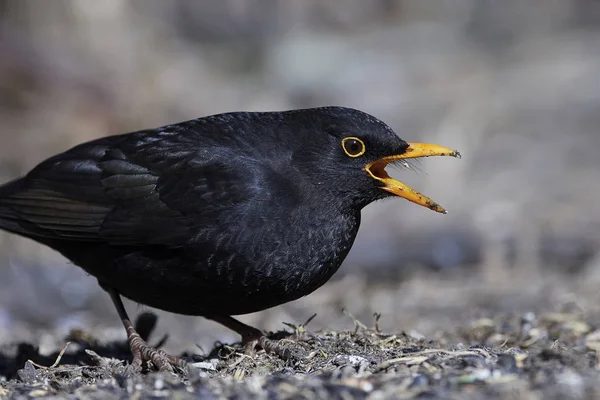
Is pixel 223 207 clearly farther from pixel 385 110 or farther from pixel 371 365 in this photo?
pixel 385 110

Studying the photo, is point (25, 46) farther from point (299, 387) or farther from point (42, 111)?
point (299, 387)

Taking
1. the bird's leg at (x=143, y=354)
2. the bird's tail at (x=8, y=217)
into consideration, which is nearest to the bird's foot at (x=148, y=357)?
the bird's leg at (x=143, y=354)

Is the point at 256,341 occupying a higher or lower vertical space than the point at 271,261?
lower

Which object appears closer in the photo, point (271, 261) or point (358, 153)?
point (271, 261)

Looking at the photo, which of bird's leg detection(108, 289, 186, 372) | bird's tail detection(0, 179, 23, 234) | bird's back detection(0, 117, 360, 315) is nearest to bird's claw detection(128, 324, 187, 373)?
bird's leg detection(108, 289, 186, 372)

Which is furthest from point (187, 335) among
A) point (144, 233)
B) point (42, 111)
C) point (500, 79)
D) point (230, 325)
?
point (500, 79)

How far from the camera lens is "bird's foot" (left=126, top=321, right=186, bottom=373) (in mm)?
5684

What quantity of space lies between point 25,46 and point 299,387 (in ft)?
39.3

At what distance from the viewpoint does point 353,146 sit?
19.1ft

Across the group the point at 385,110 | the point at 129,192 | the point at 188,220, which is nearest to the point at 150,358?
the point at 188,220

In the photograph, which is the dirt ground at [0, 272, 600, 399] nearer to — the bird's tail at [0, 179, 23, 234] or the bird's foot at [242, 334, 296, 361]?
the bird's foot at [242, 334, 296, 361]

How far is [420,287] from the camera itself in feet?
31.9

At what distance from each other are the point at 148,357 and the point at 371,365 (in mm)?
1591

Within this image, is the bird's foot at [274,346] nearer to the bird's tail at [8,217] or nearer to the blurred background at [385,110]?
the blurred background at [385,110]
